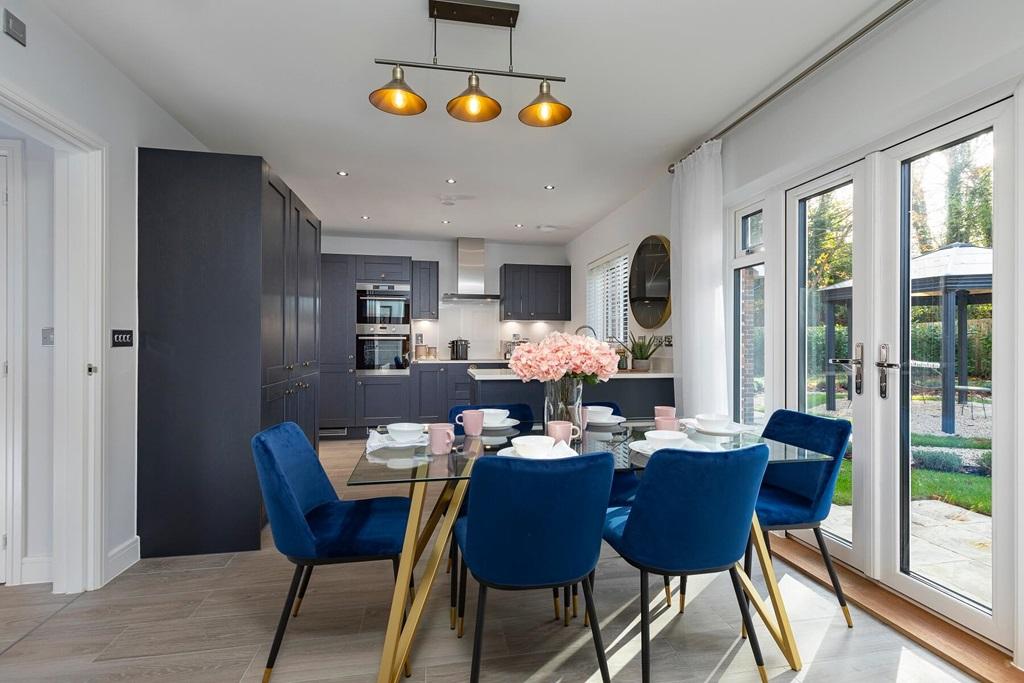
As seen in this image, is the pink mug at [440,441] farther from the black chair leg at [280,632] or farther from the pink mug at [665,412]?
the pink mug at [665,412]

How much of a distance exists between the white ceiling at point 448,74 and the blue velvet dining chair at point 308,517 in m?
1.79

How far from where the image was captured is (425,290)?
256 inches

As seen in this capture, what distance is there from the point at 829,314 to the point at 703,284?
0.80 meters

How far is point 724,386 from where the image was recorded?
3297mm

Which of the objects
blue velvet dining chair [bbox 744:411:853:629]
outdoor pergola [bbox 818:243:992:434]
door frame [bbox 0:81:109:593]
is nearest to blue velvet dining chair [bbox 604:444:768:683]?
blue velvet dining chair [bbox 744:411:853:629]

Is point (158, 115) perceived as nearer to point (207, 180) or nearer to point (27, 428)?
point (207, 180)

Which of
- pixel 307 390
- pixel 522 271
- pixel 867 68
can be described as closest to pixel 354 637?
pixel 307 390

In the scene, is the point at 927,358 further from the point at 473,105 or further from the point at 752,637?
the point at 473,105

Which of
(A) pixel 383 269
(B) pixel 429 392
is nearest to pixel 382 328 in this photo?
(A) pixel 383 269

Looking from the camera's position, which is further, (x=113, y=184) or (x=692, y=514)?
(x=113, y=184)

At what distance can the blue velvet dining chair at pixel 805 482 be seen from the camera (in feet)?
6.93


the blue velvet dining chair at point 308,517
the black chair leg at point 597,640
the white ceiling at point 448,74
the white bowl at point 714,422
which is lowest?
the black chair leg at point 597,640

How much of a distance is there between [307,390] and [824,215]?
3558 millimetres

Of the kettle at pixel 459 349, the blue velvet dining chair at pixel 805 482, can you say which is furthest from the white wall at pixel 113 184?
the kettle at pixel 459 349
